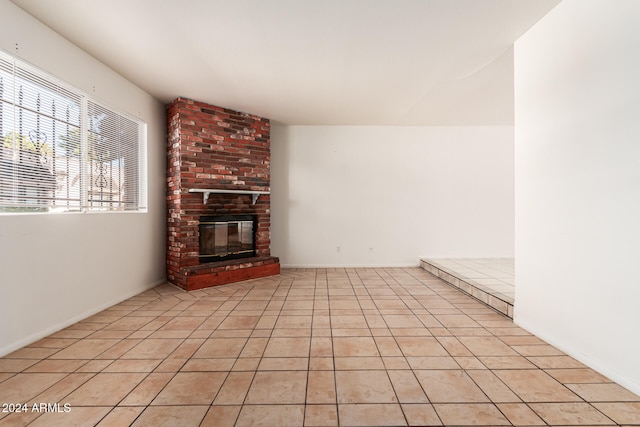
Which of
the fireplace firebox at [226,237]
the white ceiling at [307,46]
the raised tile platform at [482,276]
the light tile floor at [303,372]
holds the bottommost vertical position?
the light tile floor at [303,372]

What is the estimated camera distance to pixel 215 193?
402cm

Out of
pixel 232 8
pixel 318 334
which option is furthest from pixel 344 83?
pixel 318 334

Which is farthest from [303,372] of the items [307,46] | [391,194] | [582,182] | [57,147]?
[391,194]

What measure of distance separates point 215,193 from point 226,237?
0.72 metres

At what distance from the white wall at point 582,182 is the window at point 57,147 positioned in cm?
427

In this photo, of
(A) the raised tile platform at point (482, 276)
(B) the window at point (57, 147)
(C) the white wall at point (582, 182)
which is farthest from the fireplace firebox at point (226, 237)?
(C) the white wall at point (582, 182)

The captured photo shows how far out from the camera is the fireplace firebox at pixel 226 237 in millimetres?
3943

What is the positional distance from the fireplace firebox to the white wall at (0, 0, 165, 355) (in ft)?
2.27

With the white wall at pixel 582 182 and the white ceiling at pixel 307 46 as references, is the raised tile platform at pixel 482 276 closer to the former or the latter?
the white wall at pixel 582 182

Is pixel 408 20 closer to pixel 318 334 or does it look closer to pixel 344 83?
pixel 344 83

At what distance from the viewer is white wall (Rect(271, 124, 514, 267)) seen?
4930mm

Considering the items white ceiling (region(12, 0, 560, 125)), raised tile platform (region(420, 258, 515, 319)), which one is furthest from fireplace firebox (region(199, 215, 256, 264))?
raised tile platform (region(420, 258, 515, 319))

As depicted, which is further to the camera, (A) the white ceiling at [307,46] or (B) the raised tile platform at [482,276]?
(B) the raised tile platform at [482,276]

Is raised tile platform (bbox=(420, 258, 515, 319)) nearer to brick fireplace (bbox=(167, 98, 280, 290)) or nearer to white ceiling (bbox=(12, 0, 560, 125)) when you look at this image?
white ceiling (bbox=(12, 0, 560, 125))
